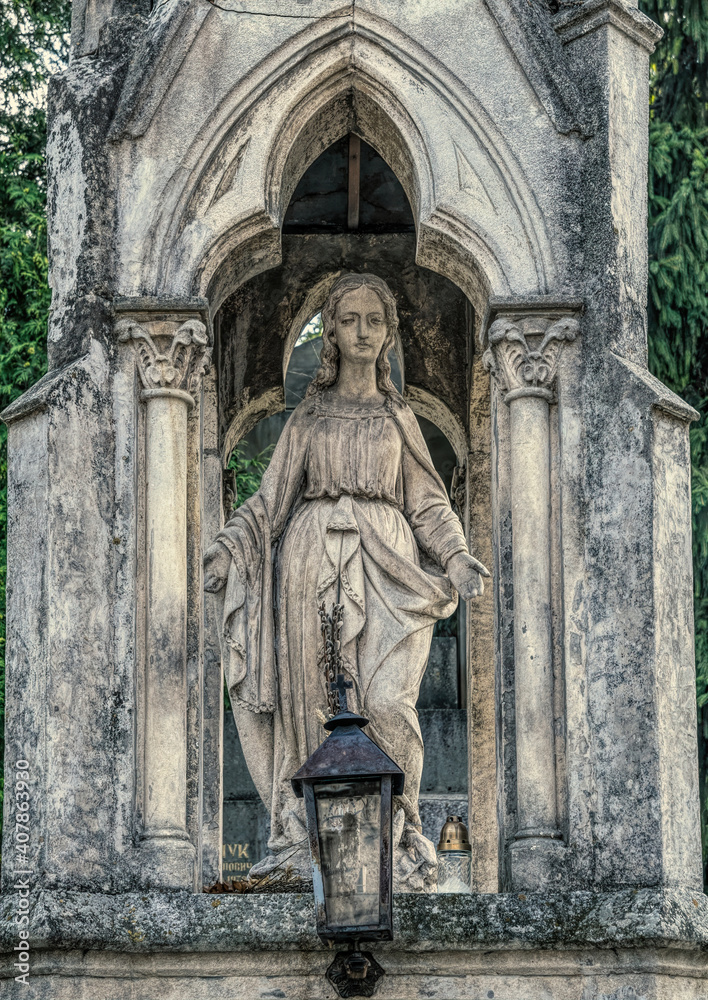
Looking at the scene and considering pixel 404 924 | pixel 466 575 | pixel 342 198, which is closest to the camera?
pixel 404 924

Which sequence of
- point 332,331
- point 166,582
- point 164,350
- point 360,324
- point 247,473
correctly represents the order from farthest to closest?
point 247,473 < point 332,331 < point 360,324 < point 164,350 < point 166,582

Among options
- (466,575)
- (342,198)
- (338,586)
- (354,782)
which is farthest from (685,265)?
(354,782)

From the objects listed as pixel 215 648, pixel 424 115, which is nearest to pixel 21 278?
pixel 215 648

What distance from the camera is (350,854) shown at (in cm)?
772

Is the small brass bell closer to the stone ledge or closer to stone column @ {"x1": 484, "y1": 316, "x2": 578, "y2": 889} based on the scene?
stone column @ {"x1": 484, "y1": 316, "x2": 578, "y2": 889}

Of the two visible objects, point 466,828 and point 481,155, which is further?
point 466,828

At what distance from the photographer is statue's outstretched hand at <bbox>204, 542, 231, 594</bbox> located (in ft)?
32.5

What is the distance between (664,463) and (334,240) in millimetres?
4104

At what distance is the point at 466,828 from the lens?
12.1 metres

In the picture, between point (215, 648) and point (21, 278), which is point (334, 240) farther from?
point (21, 278)

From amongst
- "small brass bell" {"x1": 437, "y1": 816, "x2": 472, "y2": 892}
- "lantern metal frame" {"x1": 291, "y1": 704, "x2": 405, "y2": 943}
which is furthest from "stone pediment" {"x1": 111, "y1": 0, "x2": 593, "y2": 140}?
"small brass bell" {"x1": 437, "y1": 816, "x2": 472, "y2": 892}

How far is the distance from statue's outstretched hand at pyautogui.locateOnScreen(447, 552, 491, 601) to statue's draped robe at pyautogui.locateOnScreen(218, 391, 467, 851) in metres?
0.10

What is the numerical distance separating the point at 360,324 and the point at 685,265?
7.75m

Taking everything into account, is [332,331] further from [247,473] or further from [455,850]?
[247,473]
